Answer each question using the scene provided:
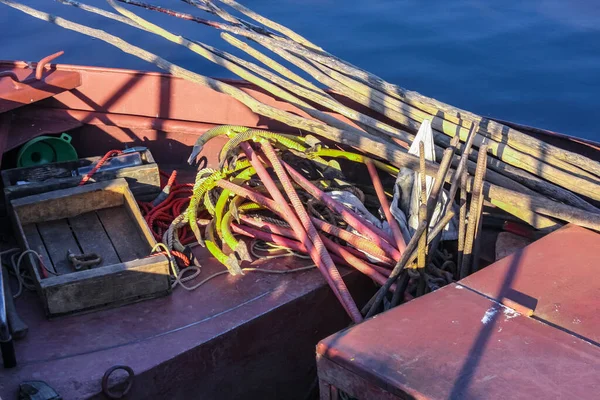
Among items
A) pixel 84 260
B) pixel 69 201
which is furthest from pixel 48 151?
pixel 84 260

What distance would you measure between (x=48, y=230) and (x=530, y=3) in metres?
5.97

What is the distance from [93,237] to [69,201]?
221 mm

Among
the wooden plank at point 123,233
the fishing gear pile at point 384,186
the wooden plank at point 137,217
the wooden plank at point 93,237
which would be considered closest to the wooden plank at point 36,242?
the wooden plank at point 93,237

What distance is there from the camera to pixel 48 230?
3342 millimetres

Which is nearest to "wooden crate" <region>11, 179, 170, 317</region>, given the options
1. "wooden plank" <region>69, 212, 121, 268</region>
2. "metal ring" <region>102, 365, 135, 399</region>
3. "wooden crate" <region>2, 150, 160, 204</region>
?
"wooden plank" <region>69, 212, 121, 268</region>

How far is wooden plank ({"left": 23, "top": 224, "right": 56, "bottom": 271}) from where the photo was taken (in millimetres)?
3137

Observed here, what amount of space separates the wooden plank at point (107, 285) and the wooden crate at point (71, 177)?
797 mm

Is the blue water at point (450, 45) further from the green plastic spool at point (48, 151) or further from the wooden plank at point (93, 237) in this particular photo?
the wooden plank at point (93, 237)

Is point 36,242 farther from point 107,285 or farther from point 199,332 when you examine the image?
point 199,332

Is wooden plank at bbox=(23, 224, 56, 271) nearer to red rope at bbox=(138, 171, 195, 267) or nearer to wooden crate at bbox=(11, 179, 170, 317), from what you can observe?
wooden crate at bbox=(11, 179, 170, 317)

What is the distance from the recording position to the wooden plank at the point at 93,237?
322 centimetres

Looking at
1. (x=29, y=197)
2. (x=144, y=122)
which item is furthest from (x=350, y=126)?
(x=29, y=197)

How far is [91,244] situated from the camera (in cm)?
330

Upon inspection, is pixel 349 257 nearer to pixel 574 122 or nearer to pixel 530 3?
pixel 574 122
